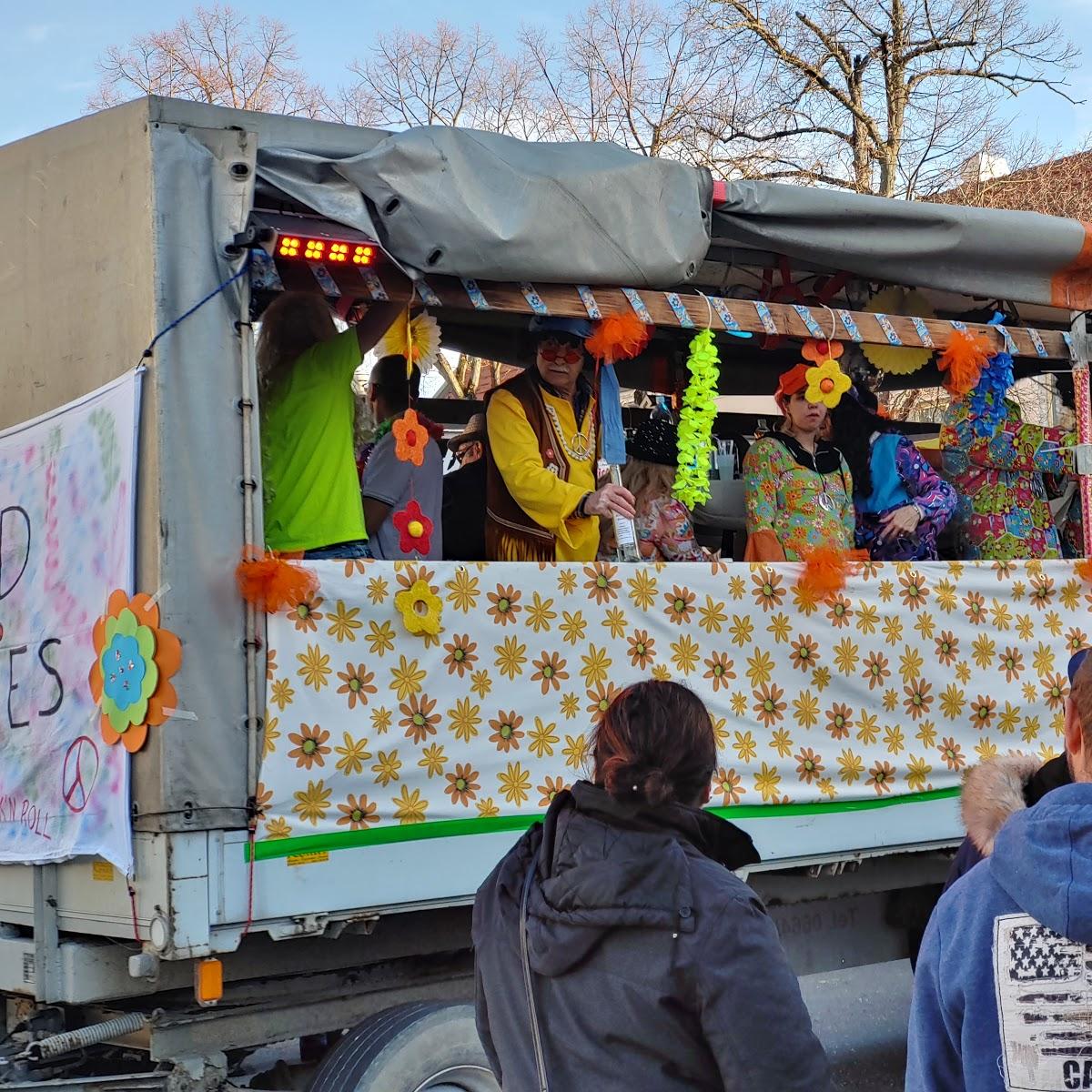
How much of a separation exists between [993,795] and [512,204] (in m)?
2.95

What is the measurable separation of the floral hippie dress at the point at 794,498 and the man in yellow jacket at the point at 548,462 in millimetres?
790

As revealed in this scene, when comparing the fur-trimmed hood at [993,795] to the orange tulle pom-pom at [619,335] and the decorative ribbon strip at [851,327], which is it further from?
the decorative ribbon strip at [851,327]

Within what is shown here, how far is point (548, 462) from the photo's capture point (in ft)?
17.8

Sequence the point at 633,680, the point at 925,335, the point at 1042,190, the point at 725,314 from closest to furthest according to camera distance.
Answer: the point at 633,680, the point at 725,314, the point at 925,335, the point at 1042,190

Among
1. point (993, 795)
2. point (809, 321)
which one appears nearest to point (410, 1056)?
point (993, 795)

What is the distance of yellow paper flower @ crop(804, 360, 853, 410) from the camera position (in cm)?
562

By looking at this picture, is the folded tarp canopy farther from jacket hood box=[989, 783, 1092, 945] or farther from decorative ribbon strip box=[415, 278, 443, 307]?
jacket hood box=[989, 783, 1092, 945]

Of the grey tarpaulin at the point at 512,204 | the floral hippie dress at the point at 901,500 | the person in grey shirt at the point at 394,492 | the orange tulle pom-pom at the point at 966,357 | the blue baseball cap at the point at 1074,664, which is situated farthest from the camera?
the floral hippie dress at the point at 901,500

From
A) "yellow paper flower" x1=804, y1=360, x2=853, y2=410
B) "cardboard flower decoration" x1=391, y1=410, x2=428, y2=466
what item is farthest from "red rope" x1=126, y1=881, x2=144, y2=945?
"yellow paper flower" x1=804, y1=360, x2=853, y2=410

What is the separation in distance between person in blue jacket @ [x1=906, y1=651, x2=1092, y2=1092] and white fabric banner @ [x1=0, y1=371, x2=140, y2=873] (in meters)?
2.63

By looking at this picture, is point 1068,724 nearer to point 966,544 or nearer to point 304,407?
point 304,407

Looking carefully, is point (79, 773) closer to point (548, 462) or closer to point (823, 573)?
point (548, 462)

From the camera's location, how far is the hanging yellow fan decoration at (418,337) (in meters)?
4.80

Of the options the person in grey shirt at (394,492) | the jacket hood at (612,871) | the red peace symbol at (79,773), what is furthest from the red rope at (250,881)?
the jacket hood at (612,871)
